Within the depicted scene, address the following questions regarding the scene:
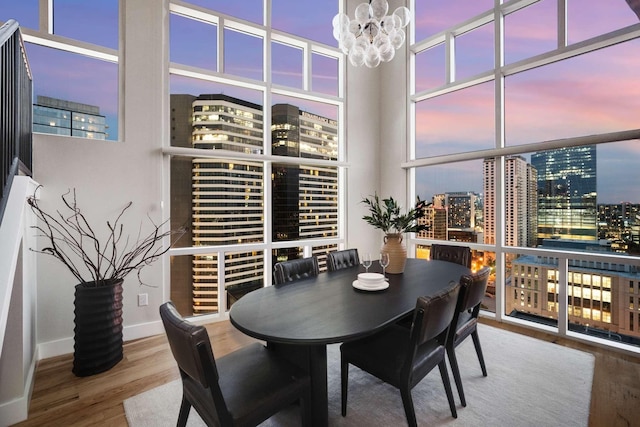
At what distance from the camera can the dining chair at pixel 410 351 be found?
1630 mm

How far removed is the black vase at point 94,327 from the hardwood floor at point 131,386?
4.2 inches

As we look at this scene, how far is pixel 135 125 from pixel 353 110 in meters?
3.14

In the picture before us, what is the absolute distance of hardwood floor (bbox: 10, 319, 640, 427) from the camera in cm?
204

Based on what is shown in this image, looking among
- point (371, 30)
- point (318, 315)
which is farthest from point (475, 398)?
point (371, 30)

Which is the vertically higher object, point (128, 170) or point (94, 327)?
point (128, 170)

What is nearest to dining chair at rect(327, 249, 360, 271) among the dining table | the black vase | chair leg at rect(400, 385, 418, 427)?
the dining table

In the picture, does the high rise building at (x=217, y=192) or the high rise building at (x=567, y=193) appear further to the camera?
the high rise building at (x=217, y=192)

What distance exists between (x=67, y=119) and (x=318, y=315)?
10.7 feet

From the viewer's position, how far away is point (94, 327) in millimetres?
2545

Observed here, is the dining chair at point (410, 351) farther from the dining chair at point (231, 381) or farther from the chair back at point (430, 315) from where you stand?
the dining chair at point (231, 381)

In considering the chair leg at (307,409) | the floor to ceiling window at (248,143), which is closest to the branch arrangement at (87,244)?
the floor to ceiling window at (248,143)

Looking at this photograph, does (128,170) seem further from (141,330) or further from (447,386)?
(447,386)

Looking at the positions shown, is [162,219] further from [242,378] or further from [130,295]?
[242,378]

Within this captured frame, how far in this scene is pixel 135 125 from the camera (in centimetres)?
327
